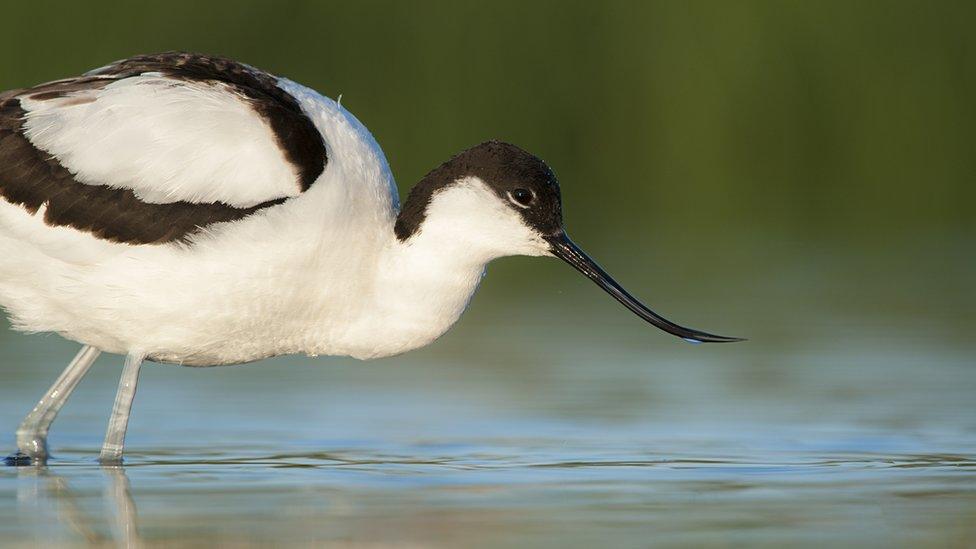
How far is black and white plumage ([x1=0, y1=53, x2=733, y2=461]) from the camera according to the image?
7.58 metres

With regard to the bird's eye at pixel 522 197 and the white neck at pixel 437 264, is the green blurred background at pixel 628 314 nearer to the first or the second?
the white neck at pixel 437 264

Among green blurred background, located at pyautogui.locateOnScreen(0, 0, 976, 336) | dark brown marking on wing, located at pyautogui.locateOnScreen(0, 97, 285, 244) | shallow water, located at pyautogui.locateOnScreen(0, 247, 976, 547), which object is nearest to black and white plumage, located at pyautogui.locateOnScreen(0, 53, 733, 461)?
dark brown marking on wing, located at pyautogui.locateOnScreen(0, 97, 285, 244)

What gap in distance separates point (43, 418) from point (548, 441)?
6.89 ft

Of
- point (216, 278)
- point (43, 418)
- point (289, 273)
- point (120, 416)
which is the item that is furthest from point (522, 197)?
point (43, 418)

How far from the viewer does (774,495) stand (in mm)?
6785

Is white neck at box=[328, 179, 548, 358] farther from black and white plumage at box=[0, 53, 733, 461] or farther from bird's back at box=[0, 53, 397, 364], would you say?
bird's back at box=[0, 53, 397, 364]

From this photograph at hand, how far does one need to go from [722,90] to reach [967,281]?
17.0ft

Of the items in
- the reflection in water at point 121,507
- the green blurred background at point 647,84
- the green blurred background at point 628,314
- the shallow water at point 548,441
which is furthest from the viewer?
the green blurred background at point 647,84

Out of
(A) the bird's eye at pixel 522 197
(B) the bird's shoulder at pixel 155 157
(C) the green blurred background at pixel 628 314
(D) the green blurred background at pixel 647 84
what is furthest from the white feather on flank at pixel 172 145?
(D) the green blurred background at pixel 647 84

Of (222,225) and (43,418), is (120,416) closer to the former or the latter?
(43,418)

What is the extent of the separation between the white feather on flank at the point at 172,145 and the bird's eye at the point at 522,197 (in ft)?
2.93

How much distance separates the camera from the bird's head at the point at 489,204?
25.6ft

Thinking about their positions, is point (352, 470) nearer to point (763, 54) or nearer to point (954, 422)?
point (954, 422)

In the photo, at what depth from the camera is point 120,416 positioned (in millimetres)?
7684
